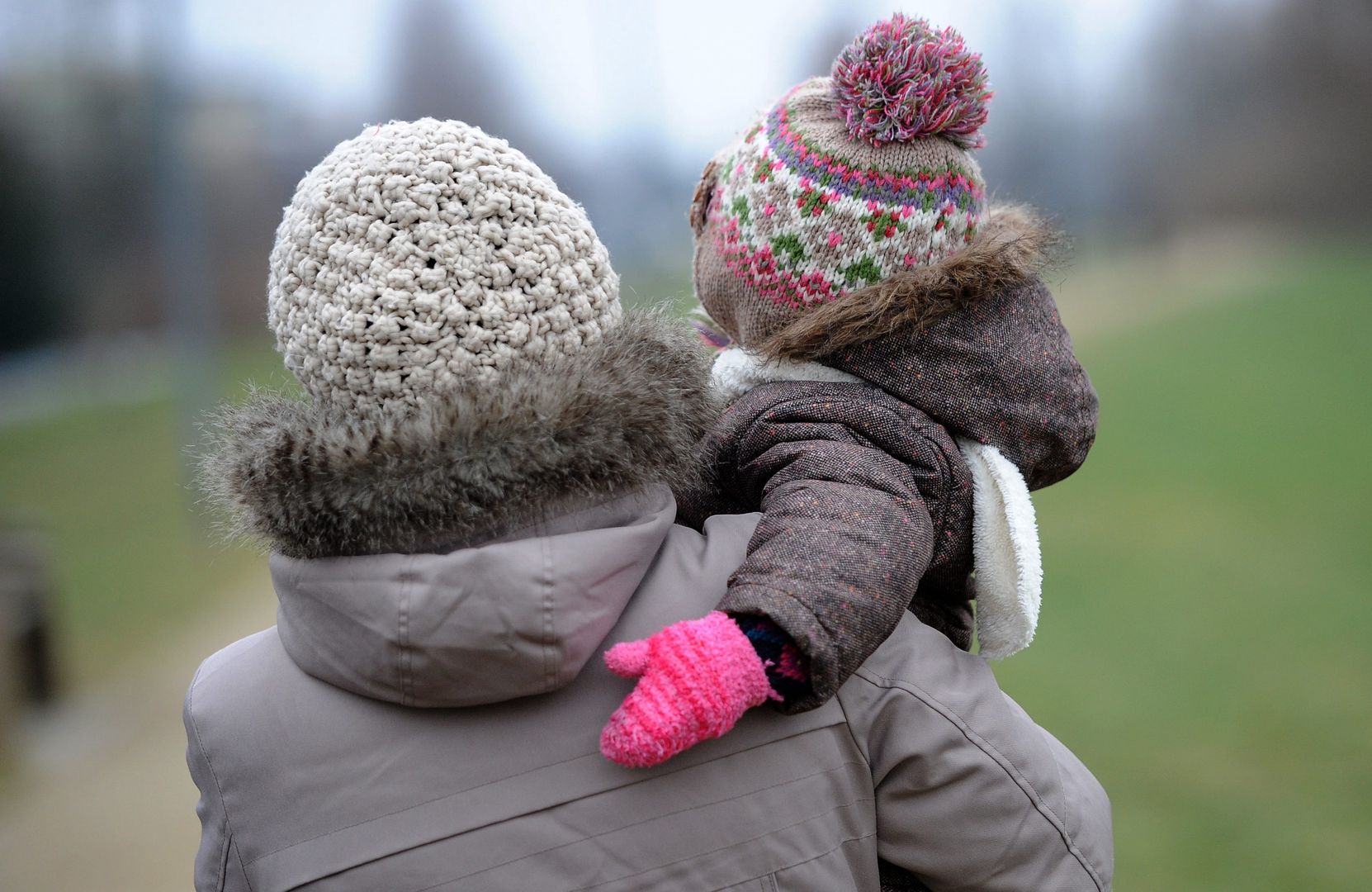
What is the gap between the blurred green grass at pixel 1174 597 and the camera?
5.29 m

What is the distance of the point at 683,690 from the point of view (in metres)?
0.92

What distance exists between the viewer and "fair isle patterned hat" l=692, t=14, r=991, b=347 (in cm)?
122

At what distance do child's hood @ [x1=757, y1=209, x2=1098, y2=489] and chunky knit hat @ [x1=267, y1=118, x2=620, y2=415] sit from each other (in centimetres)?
35

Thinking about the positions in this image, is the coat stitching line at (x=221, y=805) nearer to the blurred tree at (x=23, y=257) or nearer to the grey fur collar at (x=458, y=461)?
the grey fur collar at (x=458, y=461)

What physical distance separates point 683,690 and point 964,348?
1.75 ft

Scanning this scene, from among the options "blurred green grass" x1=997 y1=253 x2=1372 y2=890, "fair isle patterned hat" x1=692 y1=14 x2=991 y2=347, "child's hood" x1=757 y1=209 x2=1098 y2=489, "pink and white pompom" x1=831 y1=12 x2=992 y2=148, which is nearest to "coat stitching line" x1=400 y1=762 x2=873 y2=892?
"child's hood" x1=757 y1=209 x2=1098 y2=489

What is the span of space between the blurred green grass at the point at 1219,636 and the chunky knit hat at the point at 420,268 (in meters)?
4.67

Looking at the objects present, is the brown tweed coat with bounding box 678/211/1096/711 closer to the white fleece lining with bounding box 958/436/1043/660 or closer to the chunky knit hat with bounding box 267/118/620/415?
the white fleece lining with bounding box 958/436/1043/660

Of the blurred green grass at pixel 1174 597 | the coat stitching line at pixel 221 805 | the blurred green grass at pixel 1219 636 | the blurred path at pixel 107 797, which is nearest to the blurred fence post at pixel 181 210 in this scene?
the blurred green grass at pixel 1174 597

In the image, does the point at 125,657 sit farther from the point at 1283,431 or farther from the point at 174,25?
the point at 1283,431

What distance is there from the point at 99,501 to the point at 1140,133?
3293cm

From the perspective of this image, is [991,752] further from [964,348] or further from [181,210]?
[181,210]

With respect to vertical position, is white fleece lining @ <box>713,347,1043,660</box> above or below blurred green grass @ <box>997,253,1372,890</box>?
above

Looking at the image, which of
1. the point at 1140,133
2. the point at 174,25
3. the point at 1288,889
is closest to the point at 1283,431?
the point at 1288,889
